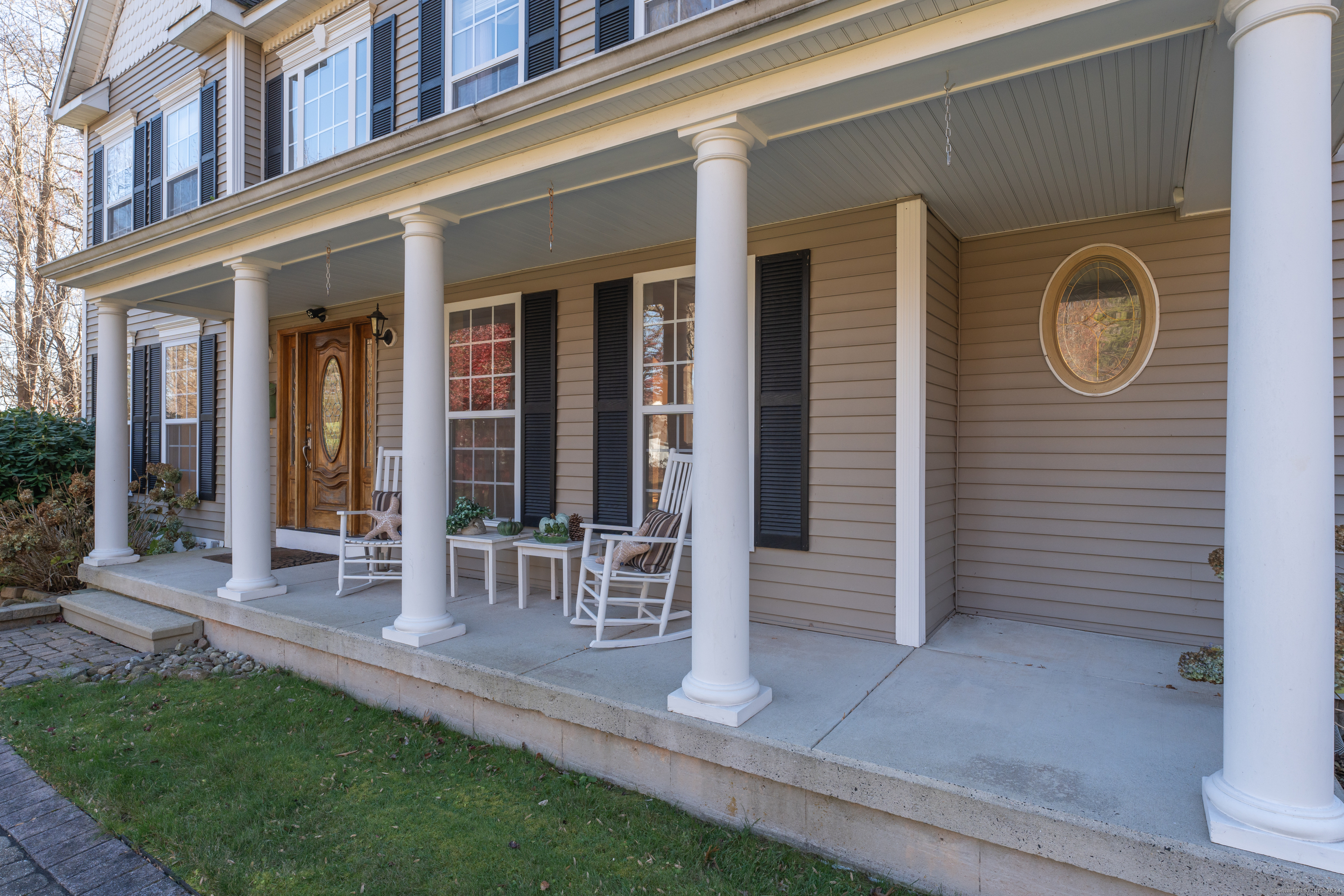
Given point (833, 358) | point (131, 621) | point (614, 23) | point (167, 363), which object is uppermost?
point (614, 23)

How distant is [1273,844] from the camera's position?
5.58 ft

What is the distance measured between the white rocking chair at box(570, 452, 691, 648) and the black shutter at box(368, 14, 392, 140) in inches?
131

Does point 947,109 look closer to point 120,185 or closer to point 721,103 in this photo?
point 721,103

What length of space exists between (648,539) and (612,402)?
4.45ft

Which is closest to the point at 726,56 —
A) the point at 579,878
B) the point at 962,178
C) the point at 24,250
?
the point at 962,178

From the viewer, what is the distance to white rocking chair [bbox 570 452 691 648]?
350 centimetres

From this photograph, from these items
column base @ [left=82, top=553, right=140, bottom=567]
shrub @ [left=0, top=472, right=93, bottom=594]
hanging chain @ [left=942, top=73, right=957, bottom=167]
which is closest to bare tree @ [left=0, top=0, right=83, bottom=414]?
shrub @ [left=0, top=472, right=93, bottom=594]

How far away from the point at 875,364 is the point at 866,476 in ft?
1.92

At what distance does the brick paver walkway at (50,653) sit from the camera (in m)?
4.16

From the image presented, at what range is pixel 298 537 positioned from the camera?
21.8 ft

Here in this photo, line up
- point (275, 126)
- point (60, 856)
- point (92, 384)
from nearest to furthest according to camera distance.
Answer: point (60, 856), point (275, 126), point (92, 384)

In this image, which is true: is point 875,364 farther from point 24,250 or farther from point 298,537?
point 24,250

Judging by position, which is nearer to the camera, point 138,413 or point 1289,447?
point 1289,447

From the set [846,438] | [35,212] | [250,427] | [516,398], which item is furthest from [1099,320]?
[35,212]
